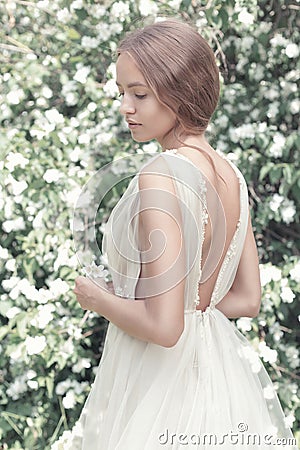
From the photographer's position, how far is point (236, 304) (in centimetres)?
168

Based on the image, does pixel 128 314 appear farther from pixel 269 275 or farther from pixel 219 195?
pixel 269 275

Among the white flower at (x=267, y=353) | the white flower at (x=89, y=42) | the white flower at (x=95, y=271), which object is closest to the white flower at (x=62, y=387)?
the white flower at (x=267, y=353)

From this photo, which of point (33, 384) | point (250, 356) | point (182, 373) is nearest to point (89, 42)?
point (33, 384)

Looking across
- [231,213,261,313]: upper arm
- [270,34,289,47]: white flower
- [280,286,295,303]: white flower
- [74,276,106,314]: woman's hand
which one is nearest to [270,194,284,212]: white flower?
[280,286,295,303]: white flower

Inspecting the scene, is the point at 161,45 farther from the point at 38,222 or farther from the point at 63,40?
the point at 63,40

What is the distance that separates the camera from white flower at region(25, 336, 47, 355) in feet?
9.09

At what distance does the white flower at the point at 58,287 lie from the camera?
2.80 meters

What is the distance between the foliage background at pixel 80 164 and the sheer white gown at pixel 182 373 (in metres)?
1.17

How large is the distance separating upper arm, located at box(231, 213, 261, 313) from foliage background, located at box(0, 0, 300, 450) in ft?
3.55

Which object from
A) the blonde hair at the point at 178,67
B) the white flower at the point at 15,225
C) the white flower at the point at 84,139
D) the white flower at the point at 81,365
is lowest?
the white flower at the point at 81,365

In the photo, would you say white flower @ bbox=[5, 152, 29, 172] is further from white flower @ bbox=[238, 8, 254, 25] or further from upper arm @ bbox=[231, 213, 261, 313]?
upper arm @ bbox=[231, 213, 261, 313]

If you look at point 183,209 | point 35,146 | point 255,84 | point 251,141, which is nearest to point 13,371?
point 35,146

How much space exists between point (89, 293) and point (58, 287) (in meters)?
1.40

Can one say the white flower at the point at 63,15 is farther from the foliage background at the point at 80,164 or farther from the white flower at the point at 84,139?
the white flower at the point at 84,139
